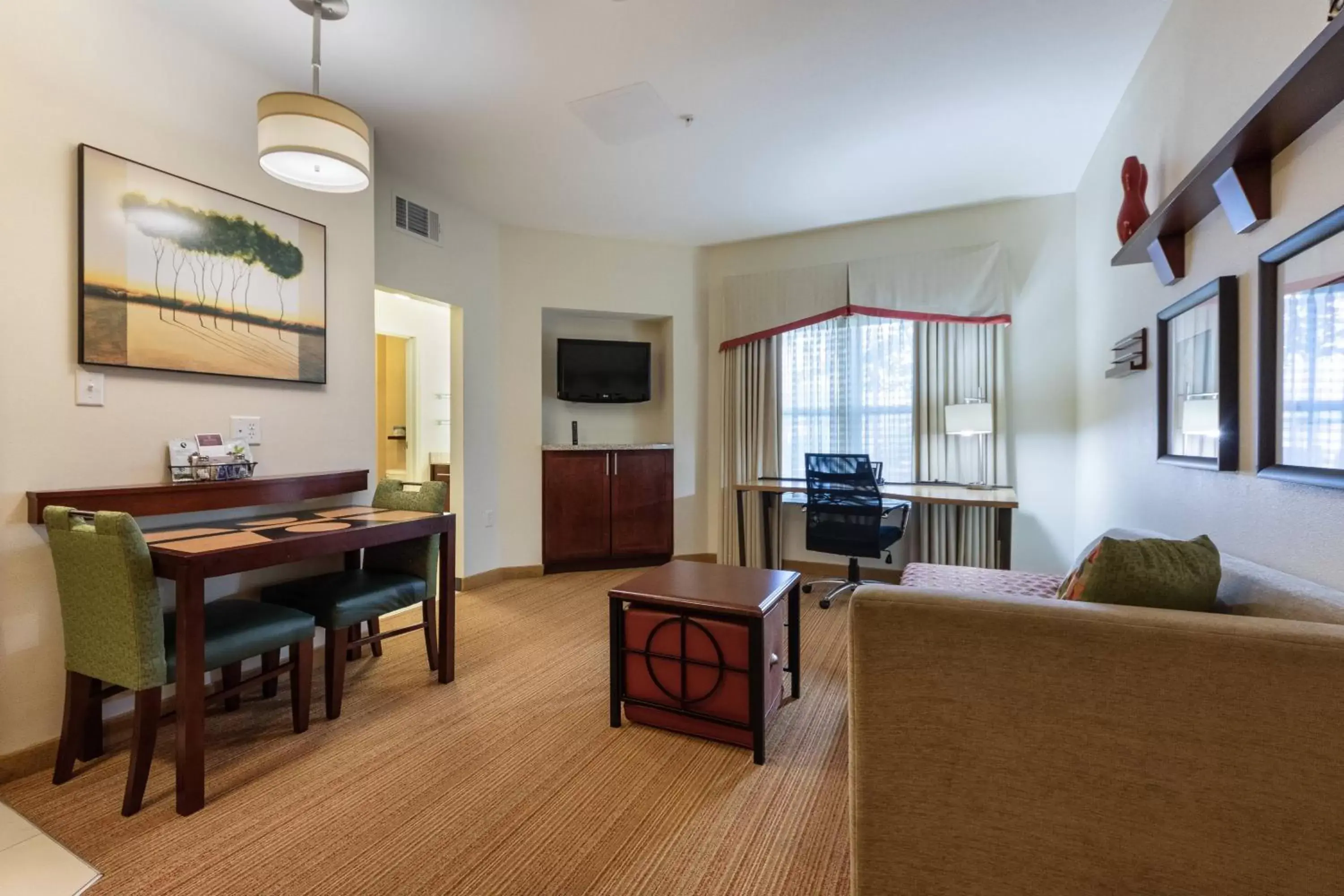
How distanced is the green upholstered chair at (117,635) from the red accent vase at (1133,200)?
349 cm

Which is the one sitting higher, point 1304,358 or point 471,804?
point 1304,358

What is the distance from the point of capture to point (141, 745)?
160cm

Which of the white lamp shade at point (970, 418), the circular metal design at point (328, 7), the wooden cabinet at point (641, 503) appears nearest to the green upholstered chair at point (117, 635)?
the circular metal design at point (328, 7)

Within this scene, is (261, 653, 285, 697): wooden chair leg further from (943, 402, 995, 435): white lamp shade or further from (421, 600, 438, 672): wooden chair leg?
(943, 402, 995, 435): white lamp shade

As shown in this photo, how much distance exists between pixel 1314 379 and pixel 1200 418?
1.86 feet

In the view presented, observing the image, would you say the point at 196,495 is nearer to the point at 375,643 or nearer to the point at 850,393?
the point at 375,643

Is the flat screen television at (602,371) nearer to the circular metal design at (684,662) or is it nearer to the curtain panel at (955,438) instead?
the curtain panel at (955,438)

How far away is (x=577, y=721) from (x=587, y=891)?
83 centimetres

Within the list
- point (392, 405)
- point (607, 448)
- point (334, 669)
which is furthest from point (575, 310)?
point (334, 669)

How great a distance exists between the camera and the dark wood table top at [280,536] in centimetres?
166

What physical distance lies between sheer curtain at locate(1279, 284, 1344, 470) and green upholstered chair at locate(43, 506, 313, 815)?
2935 mm

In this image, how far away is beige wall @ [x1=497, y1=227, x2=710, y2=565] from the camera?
14.0ft

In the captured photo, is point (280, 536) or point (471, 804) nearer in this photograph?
point (471, 804)

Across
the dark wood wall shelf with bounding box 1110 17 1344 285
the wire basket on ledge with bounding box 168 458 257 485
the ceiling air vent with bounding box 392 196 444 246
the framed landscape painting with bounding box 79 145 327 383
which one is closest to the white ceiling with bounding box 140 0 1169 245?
the ceiling air vent with bounding box 392 196 444 246
